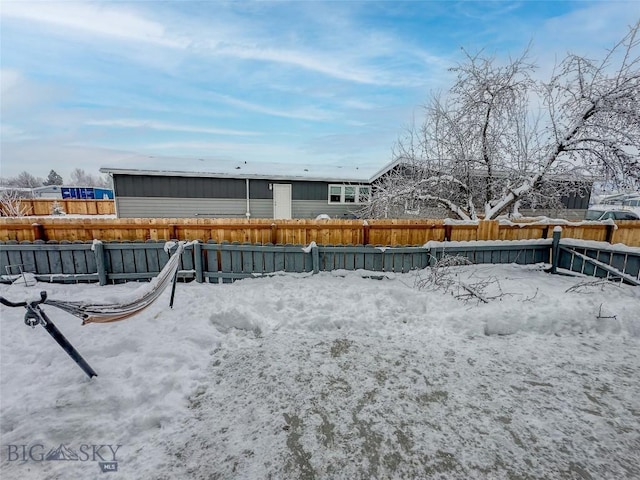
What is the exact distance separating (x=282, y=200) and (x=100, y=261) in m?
10.5

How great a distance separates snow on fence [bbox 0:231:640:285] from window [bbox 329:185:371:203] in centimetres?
1008

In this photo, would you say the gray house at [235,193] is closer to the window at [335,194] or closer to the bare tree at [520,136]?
the window at [335,194]

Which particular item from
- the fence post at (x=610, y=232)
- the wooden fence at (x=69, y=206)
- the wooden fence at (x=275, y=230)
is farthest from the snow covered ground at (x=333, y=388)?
the wooden fence at (x=69, y=206)

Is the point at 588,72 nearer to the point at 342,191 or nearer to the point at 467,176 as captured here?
the point at 467,176

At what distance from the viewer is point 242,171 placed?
14.9 meters

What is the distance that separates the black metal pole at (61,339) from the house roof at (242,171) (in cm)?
1264

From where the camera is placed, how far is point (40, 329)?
12.5ft

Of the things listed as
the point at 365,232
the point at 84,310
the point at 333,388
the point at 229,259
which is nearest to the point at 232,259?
the point at 229,259

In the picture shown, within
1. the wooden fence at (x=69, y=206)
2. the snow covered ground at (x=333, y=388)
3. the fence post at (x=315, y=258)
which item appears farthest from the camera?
the wooden fence at (x=69, y=206)

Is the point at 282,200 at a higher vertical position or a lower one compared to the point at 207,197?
lower

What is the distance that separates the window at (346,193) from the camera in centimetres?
1606

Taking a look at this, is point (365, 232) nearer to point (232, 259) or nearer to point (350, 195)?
point (232, 259)

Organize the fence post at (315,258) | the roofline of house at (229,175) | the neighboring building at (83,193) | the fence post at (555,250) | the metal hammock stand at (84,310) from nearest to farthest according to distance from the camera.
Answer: the metal hammock stand at (84,310) < the fence post at (315,258) < the fence post at (555,250) < the roofline of house at (229,175) < the neighboring building at (83,193)

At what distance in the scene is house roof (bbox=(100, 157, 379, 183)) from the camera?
540 inches
